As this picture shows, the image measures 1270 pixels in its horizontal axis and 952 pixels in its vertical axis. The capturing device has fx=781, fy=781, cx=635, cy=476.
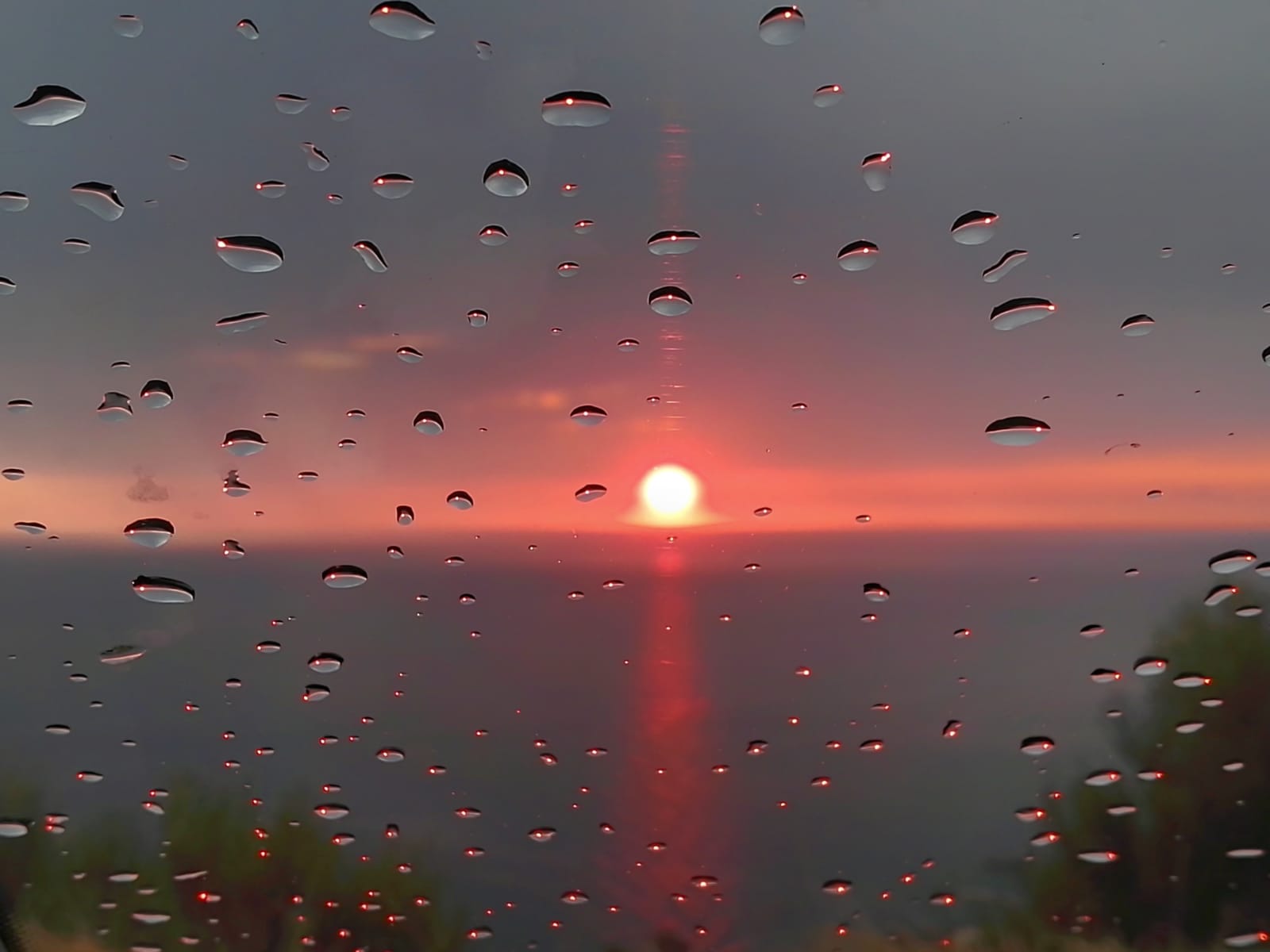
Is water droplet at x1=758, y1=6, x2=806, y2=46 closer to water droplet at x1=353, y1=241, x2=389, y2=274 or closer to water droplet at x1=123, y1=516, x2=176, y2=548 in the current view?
water droplet at x1=353, y1=241, x2=389, y2=274

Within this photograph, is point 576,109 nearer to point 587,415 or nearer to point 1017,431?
point 587,415

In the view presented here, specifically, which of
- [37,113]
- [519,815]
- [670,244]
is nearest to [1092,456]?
[670,244]

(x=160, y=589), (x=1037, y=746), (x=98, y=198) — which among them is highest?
(x=98, y=198)

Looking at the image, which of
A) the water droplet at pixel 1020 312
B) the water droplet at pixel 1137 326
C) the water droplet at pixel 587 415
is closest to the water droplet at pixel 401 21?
the water droplet at pixel 587 415

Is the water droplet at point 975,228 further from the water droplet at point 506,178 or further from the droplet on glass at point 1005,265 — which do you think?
the water droplet at point 506,178

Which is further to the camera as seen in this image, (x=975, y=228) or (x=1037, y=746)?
(x=1037, y=746)

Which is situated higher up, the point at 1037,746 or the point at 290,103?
the point at 290,103

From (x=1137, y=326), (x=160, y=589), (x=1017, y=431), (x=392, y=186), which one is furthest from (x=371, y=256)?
(x=1137, y=326)
